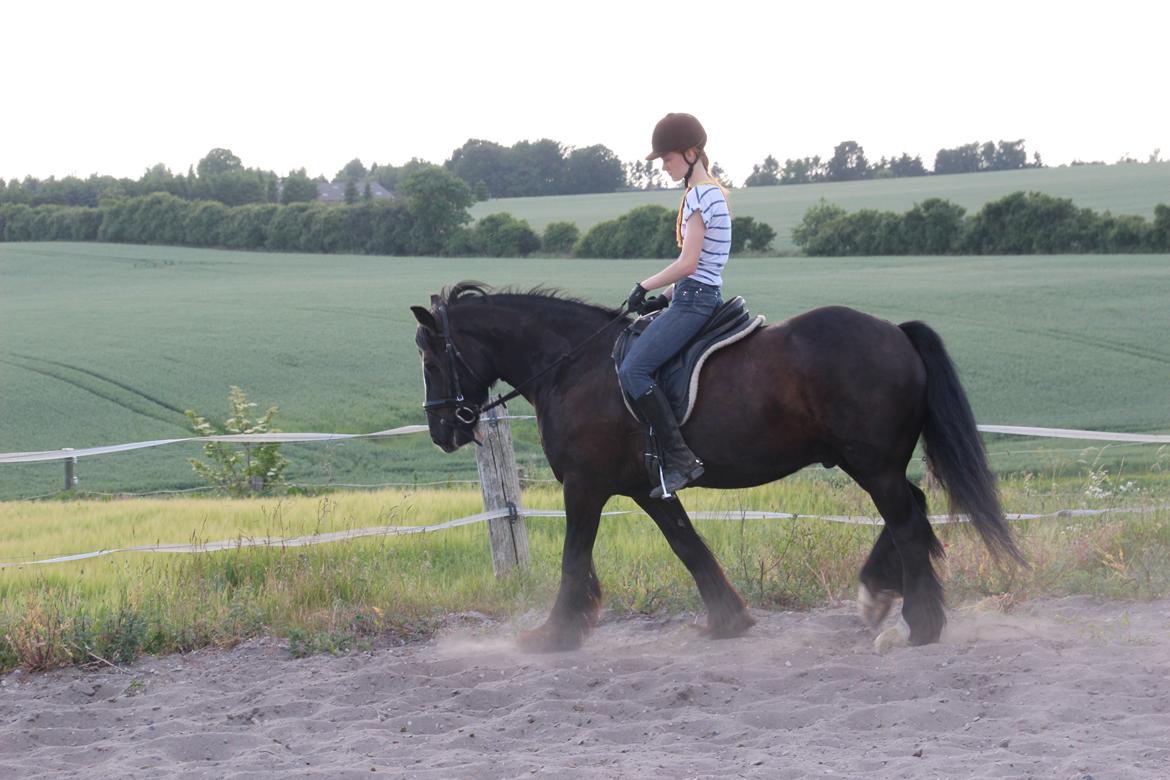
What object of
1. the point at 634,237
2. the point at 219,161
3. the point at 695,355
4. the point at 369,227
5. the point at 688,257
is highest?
the point at 219,161

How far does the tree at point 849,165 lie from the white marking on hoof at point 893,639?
8983cm

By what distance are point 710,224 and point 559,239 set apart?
1830 inches

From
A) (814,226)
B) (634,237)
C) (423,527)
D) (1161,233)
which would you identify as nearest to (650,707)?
(423,527)

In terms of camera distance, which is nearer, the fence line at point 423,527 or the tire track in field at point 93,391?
the fence line at point 423,527

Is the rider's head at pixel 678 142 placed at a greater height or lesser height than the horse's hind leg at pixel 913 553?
greater

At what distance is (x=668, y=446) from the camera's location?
20.0ft

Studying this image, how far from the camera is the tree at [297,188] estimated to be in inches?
2557

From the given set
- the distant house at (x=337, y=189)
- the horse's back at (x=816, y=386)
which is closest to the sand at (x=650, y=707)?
the horse's back at (x=816, y=386)

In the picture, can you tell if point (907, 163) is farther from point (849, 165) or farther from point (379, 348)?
point (379, 348)

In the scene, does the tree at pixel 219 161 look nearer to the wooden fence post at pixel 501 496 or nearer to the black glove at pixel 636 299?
the wooden fence post at pixel 501 496

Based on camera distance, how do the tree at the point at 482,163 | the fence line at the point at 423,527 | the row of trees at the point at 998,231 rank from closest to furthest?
the fence line at the point at 423,527 < the row of trees at the point at 998,231 < the tree at the point at 482,163

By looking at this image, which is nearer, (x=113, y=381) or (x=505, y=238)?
(x=113, y=381)

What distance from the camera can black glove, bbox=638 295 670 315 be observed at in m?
6.22

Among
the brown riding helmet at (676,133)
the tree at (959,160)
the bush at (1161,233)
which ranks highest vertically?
the tree at (959,160)
